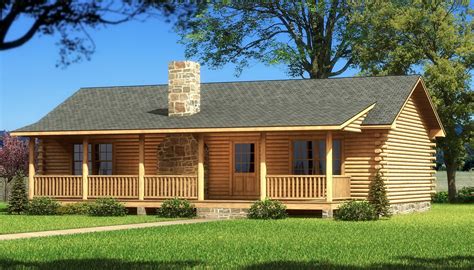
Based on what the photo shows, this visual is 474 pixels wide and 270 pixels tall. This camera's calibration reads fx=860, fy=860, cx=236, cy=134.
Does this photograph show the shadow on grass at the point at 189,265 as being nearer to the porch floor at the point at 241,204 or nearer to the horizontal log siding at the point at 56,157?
the porch floor at the point at 241,204

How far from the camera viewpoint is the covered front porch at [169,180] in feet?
92.9

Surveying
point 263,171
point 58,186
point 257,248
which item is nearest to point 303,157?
point 263,171


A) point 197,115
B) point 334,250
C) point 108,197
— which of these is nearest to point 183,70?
point 197,115

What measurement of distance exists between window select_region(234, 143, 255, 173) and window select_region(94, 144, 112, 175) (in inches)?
199

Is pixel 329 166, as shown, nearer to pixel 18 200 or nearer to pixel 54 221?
pixel 54 221

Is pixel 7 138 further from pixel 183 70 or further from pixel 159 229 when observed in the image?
pixel 159 229

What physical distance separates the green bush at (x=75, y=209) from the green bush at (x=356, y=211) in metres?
9.18

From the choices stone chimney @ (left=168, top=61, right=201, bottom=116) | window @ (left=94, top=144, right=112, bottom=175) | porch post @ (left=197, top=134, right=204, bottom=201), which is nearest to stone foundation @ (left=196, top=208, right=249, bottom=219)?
porch post @ (left=197, top=134, right=204, bottom=201)

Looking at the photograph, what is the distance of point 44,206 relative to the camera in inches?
1216

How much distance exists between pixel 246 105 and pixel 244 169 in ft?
7.72

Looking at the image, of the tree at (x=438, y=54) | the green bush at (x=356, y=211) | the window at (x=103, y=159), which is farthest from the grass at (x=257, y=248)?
the tree at (x=438, y=54)

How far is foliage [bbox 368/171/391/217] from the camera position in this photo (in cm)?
2838

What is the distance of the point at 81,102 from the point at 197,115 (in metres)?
6.54

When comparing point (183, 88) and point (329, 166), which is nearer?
point (329, 166)
